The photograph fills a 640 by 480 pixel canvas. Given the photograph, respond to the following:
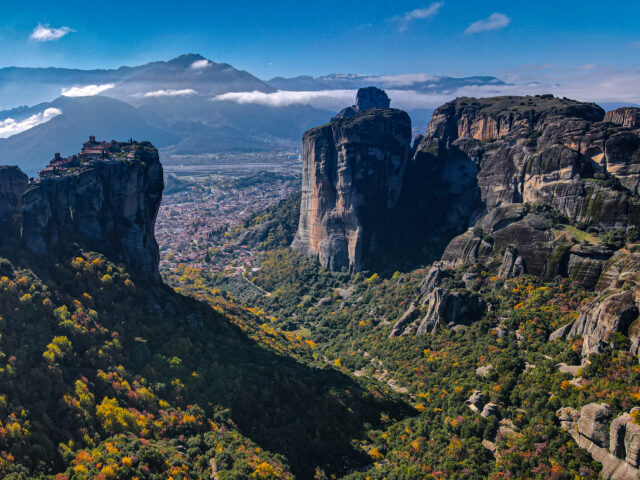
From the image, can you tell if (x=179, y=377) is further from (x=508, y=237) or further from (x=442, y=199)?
(x=442, y=199)

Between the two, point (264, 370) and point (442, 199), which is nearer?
point (264, 370)

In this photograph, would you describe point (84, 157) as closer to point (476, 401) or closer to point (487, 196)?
point (476, 401)

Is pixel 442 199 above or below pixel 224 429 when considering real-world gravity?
above

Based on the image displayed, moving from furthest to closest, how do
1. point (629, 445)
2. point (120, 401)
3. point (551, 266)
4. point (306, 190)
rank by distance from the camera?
point (306, 190) → point (551, 266) → point (120, 401) → point (629, 445)

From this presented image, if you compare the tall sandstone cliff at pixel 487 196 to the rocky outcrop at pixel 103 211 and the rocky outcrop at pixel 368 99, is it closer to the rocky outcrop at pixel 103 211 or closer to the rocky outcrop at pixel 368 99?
the rocky outcrop at pixel 103 211

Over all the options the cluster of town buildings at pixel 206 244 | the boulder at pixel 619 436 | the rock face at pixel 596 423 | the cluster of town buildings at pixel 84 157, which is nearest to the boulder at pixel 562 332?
the rock face at pixel 596 423

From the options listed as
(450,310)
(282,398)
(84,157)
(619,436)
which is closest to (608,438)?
(619,436)

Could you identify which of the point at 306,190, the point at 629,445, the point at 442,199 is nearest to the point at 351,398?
the point at 629,445
